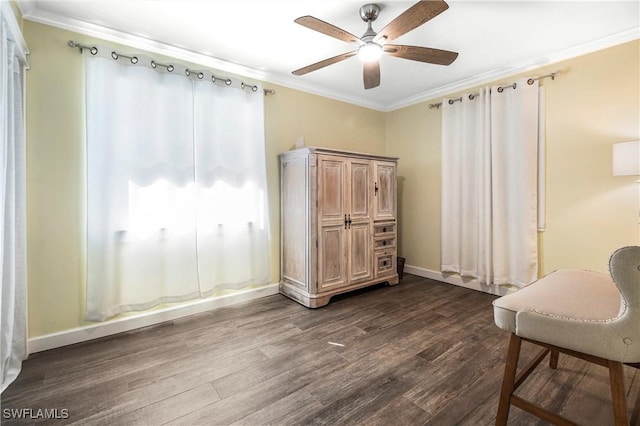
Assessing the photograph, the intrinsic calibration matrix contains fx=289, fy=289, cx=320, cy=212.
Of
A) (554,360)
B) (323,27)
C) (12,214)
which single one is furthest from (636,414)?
(12,214)

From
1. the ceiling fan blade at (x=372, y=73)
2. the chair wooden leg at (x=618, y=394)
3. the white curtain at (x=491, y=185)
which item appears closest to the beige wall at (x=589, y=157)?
the white curtain at (x=491, y=185)

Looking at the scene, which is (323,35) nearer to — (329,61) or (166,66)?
(329,61)

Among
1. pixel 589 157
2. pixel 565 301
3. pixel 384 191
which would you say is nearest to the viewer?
pixel 565 301

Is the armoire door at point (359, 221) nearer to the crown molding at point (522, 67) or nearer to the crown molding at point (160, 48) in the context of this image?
the crown molding at point (160, 48)

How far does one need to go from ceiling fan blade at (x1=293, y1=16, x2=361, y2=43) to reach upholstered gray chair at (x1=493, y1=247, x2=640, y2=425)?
6.17 feet

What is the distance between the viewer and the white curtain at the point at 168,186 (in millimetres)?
2309

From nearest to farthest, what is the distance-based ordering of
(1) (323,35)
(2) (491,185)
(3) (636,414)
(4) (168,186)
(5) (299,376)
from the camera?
1. (3) (636,414)
2. (5) (299,376)
3. (1) (323,35)
4. (4) (168,186)
5. (2) (491,185)

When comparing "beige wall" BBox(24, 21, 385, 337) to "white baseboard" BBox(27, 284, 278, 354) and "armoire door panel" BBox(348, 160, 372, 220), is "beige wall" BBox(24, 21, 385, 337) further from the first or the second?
"armoire door panel" BBox(348, 160, 372, 220)

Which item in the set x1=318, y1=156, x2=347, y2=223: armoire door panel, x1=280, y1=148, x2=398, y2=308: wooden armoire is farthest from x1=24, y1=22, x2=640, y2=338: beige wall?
x1=318, y1=156, x2=347, y2=223: armoire door panel

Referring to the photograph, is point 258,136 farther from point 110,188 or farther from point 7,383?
point 7,383

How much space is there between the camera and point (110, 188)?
2.33 m

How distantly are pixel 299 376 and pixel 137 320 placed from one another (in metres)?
1.63

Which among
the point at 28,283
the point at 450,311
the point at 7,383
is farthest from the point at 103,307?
the point at 450,311

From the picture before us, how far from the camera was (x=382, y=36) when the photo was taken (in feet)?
6.64
